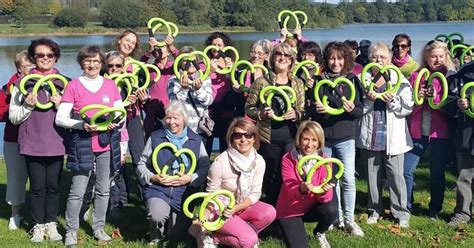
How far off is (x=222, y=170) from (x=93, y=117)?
137 cm

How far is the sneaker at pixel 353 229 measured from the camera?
633 centimetres

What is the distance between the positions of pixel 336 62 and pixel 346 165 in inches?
44.9

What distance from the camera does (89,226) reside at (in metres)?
6.80

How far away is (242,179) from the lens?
18.6 ft

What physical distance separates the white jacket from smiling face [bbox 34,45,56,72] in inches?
136

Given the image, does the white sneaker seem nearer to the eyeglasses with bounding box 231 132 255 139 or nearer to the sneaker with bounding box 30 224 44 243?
the sneaker with bounding box 30 224 44 243

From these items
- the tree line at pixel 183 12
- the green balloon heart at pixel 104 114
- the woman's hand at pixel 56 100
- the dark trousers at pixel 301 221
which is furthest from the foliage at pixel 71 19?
the dark trousers at pixel 301 221

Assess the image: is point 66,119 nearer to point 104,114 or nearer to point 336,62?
point 104,114

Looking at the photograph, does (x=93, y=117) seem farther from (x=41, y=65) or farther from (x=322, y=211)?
(x=322, y=211)

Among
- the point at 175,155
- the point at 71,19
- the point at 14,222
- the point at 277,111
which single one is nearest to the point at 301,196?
the point at 277,111

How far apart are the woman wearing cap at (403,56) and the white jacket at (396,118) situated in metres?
0.56

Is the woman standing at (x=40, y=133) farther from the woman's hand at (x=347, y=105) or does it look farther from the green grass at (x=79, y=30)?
the green grass at (x=79, y=30)

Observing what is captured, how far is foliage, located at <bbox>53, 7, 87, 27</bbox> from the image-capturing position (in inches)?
2569

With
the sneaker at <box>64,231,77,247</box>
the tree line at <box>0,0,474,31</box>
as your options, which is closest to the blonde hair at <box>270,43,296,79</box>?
the sneaker at <box>64,231,77,247</box>
